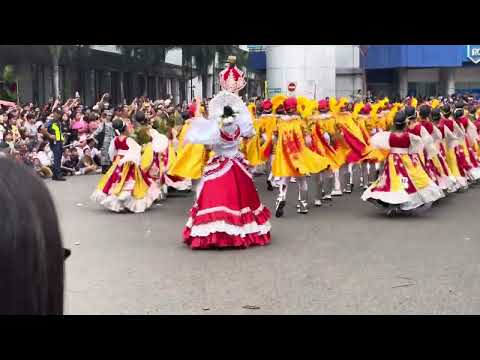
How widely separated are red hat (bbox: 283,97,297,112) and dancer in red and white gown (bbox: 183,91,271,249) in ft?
7.86

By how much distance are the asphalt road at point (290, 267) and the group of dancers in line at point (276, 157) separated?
351 millimetres

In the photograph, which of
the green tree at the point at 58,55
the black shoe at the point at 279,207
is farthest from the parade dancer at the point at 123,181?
the green tree at the point at 58,55

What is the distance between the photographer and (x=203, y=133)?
32.0 feet

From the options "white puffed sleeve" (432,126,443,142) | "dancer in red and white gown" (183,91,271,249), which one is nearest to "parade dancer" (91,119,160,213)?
"dancer in red and white gown" (183,91,271,249)

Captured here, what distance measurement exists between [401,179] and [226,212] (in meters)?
3.58

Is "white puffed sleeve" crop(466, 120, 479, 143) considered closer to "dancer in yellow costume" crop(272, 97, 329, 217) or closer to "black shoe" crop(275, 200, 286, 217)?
"dancer in yellow costume" crop(272, 97, 329, 217)

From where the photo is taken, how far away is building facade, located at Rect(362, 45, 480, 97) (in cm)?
3912

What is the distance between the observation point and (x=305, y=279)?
25.4ft

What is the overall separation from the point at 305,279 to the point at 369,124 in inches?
339

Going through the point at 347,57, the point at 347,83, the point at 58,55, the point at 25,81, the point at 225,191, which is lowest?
the point at 225,191

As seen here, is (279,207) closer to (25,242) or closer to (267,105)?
(267,105)

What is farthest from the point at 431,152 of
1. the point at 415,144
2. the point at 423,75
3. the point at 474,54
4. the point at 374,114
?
the point at 423,75
